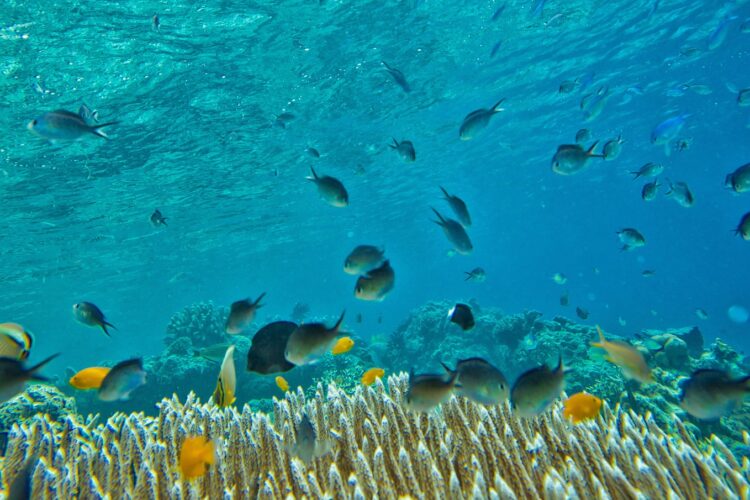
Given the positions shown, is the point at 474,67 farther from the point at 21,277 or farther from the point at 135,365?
the point at 21,277

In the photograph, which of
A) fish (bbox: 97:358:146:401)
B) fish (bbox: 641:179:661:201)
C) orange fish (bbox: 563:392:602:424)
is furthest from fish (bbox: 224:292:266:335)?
fish (bbox: 641:179:661:201)

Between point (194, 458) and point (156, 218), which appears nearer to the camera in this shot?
point (194, 458)

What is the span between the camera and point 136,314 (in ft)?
224

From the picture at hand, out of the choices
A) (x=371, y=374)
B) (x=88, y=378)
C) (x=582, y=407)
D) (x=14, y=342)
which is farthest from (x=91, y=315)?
(x=582, y=407)

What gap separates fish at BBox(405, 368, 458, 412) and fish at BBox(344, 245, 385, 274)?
1.71 m

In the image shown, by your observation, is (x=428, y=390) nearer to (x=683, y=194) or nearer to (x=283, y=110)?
(x=683, y=194)

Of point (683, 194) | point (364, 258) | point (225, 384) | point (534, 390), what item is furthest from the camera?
point (683, 194)

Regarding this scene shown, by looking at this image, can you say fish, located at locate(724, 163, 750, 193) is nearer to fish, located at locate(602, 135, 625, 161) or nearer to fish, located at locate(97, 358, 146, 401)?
fish, located at locate(602, 135, 625, 161)

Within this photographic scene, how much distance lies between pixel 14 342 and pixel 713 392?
601 cm

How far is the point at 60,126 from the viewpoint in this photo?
4859 mm

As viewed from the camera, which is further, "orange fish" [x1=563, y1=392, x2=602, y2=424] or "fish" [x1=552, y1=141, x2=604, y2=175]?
"fish" [x1=552, y1=141, x2=604, y2=175]

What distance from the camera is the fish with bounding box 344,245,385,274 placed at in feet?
14.8

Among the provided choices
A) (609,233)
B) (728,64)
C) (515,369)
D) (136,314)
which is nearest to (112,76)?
(515,369)

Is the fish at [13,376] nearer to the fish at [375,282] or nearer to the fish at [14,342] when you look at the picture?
the fish at [14,342]
